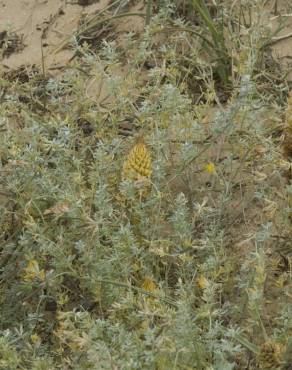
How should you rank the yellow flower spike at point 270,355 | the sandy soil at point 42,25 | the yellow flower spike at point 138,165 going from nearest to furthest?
the yellow flower spike at point 270,355, the yellow flower spike at point 138,165, the sandy soil at point 42,25

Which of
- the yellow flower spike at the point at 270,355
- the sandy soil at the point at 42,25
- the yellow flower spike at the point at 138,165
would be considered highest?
the yellow flower spike at the point at 138,165

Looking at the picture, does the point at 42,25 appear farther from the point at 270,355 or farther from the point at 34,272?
the point at 270,355

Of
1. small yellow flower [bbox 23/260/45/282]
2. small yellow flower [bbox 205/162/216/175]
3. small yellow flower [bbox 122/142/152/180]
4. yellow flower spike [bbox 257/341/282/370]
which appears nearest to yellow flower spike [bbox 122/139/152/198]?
small yellow flower [bbox 122/142/152/180]

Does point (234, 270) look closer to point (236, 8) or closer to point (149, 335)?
point (149, 335)

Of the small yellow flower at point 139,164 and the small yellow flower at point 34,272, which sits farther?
Answer: the small yellow flower at point 139,164

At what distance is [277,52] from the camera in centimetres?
363

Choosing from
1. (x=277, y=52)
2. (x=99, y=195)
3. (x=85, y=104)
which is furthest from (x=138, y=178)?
(x=277, y=52)

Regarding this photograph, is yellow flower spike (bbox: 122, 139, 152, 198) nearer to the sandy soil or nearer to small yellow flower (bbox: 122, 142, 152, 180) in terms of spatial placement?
small yellow flower (bbox: 122, 142, 152, 180)

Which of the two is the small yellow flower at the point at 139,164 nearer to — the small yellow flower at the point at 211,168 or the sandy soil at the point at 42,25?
the small yellow flower at the point at 211,168

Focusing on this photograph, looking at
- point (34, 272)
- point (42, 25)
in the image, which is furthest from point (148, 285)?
point (42, 25)

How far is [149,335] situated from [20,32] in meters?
2.44

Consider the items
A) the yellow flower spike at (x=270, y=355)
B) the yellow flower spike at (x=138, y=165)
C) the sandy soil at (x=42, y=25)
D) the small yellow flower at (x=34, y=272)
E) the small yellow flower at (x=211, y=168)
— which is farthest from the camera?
the sandy soil at (x=42, y=25)

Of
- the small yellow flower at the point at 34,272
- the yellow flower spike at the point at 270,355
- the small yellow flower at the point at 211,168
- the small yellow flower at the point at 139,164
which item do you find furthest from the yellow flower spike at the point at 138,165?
the yellow flower spike at the point at 270,355

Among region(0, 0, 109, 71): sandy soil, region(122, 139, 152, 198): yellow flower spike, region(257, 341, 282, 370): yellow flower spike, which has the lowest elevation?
region(257, 341, 282, 370): yellow flower spike
